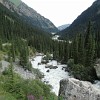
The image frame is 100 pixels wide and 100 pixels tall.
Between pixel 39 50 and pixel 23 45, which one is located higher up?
pixel 23 45

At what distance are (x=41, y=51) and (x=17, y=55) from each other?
44795 millimetres

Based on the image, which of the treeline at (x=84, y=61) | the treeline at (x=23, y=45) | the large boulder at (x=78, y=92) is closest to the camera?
the large boulder at (x=78, y=92)

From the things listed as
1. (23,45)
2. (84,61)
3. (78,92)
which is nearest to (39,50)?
(23,45)

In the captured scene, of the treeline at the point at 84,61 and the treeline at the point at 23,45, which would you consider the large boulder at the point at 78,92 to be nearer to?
the treeline at the point at 84,61

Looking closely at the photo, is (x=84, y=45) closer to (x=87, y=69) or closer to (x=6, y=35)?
(x=87, y=69)

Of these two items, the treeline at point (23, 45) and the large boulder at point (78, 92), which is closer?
the large boulder at point (78, 92)

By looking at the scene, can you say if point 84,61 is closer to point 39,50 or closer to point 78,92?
point 78,92

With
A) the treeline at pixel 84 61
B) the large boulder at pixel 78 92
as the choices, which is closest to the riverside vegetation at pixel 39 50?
the treeline at pixel 84 61

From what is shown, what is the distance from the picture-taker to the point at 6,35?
14562cm

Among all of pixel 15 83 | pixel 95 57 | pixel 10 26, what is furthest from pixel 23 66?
pixel 10 26

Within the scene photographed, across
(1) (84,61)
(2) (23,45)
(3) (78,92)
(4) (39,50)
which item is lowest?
(1) (84,61)

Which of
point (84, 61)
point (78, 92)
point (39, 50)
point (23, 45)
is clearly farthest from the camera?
point (39, 50)

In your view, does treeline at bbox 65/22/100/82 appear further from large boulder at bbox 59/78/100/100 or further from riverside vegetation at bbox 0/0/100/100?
large boulder at bbox 59/78/100/100

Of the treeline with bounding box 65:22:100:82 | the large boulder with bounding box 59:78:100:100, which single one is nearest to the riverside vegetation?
the treeline with bounding box 65:22:100:82
